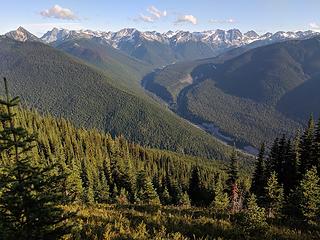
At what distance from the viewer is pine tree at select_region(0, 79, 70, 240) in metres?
11.0

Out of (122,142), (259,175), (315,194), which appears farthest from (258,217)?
(122,142)

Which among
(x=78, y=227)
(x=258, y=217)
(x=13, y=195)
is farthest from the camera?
(x=258, y=217)

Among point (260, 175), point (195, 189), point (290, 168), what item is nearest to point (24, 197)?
point (290, 168)

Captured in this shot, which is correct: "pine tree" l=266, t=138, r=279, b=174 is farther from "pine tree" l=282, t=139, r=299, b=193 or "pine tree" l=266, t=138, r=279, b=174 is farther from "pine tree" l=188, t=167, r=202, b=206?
"pine tree" l=188, t=167, r=202, b=206

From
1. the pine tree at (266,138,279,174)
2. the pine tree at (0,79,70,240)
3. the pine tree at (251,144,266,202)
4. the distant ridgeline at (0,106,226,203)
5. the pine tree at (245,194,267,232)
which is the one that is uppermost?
the pine tree at (0,79,70,240)

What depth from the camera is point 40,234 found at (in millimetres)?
11180

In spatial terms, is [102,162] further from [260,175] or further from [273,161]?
[273,161]

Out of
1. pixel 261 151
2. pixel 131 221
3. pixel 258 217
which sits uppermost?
pixel 258 217

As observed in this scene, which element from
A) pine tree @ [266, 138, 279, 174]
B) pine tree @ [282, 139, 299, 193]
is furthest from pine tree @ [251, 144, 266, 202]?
pine tree @ [282, 139, 299, 193]

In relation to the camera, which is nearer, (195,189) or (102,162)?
(195,189)

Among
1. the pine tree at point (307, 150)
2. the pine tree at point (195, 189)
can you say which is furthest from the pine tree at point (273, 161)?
the pine tree at point (195, 189)

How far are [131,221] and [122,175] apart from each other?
87.0 meters

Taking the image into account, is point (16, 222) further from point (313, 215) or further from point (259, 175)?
point (259, 175)

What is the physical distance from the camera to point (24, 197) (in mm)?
11016
